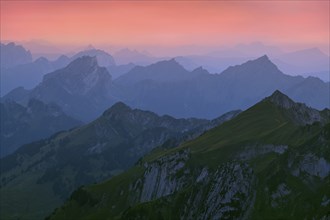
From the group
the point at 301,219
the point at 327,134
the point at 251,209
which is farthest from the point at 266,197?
the point at 327,134

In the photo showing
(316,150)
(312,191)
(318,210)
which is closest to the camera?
(318,210)

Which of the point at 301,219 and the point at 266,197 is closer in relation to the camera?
the point at 301,219

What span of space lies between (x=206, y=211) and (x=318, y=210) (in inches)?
1952

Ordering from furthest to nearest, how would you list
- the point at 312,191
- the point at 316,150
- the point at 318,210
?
the point at 316,150 < the point at 312,191 < the point at 318,210

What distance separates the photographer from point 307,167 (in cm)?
19062

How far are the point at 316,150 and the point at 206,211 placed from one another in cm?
5525

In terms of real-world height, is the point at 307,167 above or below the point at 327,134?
below

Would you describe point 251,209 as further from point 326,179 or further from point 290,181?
point 326,179

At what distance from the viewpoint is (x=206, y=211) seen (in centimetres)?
19588

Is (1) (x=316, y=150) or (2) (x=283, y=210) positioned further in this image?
(1) (x=316, y=150)

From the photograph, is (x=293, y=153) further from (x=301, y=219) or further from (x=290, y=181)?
(x=301, y=219)

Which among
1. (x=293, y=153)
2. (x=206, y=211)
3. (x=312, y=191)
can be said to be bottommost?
(x=206, y=211)

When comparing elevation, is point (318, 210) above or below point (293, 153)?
below

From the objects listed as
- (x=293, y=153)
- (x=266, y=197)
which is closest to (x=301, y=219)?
(x=266, y=197)
